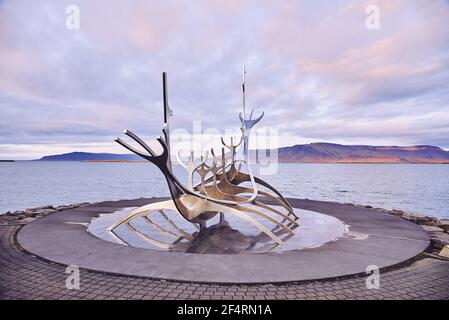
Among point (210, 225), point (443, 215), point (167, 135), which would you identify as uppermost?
point (167, 135)

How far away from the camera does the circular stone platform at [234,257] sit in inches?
247

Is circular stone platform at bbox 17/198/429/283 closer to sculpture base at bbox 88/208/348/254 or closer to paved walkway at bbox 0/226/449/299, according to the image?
paved walkway at bbox 0/226/449/299

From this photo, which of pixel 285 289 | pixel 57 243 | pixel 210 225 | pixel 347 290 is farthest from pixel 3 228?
pixel 347 290

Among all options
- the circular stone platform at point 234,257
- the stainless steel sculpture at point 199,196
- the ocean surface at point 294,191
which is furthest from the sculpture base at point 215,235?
the ocean surface at point 294,191

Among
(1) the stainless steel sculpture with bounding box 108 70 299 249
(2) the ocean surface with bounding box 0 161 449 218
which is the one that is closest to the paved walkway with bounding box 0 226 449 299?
(1) the stainless steel sculpture with bounding box 108 70 299 249

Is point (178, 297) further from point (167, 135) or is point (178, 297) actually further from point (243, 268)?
point (167, 135)

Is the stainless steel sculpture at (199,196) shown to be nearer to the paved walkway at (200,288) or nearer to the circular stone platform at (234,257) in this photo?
the circular stone platform at (234,257)

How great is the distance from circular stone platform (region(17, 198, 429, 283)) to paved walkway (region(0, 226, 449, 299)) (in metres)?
0.25

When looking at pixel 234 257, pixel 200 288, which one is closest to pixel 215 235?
pixel 234 257

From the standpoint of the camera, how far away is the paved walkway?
5332 millimetres

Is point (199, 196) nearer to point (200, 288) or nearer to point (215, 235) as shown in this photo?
point (215, 235)

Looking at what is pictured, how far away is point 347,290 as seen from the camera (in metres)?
5.58

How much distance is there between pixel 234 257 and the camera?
7387 mm
